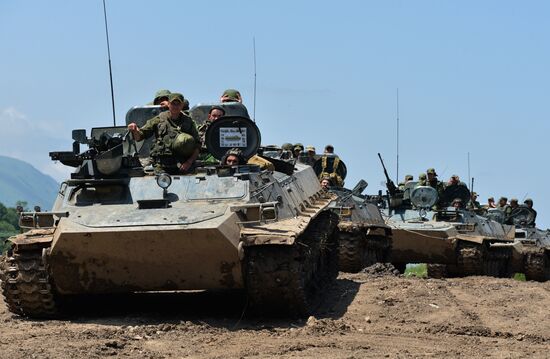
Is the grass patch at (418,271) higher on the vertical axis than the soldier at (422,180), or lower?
lower

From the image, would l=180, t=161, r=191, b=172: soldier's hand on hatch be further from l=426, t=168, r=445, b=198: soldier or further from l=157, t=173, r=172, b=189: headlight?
l=426, t=168, r=445, b=198: soldier

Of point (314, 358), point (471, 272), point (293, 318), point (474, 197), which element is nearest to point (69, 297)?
point (293, 318)

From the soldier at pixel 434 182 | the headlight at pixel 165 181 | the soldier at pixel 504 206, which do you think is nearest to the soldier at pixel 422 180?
the soldier at pixel 434 182

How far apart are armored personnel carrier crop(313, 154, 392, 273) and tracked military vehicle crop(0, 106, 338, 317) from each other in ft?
17.0

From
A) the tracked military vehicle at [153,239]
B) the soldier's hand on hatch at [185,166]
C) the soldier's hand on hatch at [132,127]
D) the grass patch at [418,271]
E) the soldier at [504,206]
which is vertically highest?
the soldier's hand on hatch at [132,127]

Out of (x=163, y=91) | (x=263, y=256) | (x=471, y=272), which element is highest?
(x=163, y=91)

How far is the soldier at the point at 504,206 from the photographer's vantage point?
32806mm

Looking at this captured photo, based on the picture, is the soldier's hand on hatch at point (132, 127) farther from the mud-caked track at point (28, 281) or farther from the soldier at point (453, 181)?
the soldier at point (453, 181)

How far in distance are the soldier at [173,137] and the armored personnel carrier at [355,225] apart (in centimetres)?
429

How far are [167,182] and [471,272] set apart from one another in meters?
11.5

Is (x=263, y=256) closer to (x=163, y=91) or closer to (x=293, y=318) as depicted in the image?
(x=293, y=318)

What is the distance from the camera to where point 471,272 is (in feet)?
76.1

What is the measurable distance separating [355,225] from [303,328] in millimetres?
8197

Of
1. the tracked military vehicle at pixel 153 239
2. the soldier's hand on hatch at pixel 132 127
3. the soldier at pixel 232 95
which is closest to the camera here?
the tracked military vehicle at pixel 153 239
